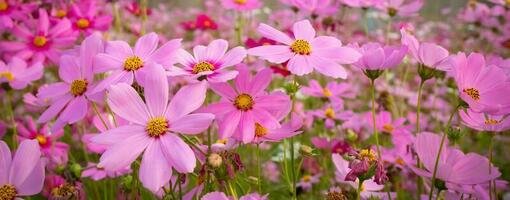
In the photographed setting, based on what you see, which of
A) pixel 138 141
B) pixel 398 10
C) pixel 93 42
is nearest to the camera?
pixel 138 141

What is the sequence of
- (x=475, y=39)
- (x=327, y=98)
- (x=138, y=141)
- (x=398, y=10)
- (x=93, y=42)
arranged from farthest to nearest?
(x=475, y=39)
(x=398, y=10)
(x=327, y=98)
(x=93, y=42)
(x=138, y=141)

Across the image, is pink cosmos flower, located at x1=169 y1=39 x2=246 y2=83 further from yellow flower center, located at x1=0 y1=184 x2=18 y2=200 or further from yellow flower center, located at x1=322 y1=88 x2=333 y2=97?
yellow flower center, located at x1=322 y1=88 x2=333 y2=97

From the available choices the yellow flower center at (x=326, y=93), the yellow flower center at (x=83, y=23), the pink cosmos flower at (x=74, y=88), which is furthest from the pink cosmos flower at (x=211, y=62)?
the yellow flower center at (x=83, y=23)

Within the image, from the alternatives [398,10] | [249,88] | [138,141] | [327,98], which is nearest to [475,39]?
[398,10]

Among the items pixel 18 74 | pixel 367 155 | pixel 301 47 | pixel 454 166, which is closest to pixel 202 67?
pixel 301 47

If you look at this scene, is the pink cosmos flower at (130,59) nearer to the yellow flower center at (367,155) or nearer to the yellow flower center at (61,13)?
the yellow flower center at (367,155)

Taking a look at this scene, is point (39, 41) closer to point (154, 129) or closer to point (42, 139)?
point (42, 139)

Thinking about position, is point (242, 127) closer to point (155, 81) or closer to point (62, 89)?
point (155, 81)
